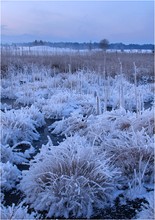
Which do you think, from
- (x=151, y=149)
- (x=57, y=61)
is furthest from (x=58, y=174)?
(x=57, y=61)

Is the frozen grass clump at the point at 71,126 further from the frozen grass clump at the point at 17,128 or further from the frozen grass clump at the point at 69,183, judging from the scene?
the frozen grass clump at the point at 69,183

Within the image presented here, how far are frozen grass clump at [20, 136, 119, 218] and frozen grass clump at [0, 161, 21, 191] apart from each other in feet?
0.64

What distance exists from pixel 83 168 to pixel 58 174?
0.89ft

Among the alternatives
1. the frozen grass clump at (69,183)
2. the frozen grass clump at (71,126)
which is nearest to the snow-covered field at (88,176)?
the frozen grass clump at (69,183)

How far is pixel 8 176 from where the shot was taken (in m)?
3.79

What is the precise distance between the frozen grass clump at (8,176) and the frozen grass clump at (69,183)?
19 cm

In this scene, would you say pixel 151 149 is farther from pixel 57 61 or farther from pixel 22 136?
pixel 57 61

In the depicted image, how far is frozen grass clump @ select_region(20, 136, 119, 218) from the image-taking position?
126 inches

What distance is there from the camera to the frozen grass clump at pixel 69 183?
126 inches

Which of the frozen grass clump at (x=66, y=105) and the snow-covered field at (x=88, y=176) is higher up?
the frozen grass clump at (x=66, y=105)

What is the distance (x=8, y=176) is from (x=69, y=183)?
910mm

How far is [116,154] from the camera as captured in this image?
3914 mm

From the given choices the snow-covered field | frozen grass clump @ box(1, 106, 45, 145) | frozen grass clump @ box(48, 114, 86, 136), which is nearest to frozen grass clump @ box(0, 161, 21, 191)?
the snow-covered field

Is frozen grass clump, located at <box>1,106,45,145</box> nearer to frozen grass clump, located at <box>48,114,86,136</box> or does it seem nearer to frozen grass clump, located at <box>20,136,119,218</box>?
frozen grass clump, located at <box>48,114,86,136</box>
